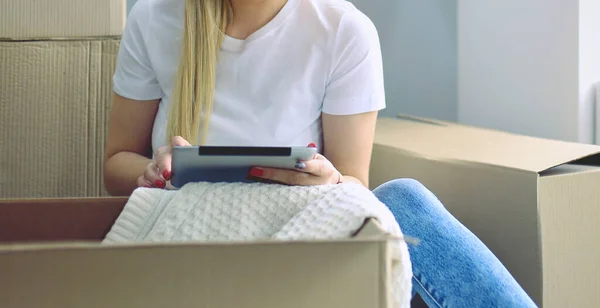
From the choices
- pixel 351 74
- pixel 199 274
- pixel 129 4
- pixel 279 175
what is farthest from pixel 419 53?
pixel 199 274

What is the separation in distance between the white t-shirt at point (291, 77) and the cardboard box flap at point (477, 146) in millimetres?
143

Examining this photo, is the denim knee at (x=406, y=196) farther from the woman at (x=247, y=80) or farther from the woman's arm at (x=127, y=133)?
the woman's arm at (x=127, y=133)

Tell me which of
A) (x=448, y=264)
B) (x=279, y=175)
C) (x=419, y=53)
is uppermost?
(x=419, y=53)

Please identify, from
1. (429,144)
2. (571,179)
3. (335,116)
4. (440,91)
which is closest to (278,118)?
(335,116)

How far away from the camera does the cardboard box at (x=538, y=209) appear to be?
91 centimetres

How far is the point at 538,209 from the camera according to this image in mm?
902

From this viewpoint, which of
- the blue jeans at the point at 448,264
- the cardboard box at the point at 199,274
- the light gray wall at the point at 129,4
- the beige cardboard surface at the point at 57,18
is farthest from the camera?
the light gray wall at the point at 129,4

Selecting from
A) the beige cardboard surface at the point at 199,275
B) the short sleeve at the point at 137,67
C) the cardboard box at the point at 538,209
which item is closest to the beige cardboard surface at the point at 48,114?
the short sleeve at the point at 137,67

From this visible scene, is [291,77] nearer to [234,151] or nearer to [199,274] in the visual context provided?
[234,151]

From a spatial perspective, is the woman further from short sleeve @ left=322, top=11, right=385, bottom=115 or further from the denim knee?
the denim knee

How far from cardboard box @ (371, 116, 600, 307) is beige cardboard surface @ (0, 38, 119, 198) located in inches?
21.4

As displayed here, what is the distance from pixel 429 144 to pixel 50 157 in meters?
0.58

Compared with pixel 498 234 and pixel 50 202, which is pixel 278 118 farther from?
pixel 50 202

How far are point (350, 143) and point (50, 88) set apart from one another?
0.50 meters
